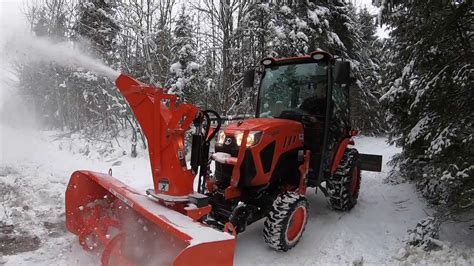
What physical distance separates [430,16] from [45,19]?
22382mm

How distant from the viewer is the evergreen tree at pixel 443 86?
15.1 ft

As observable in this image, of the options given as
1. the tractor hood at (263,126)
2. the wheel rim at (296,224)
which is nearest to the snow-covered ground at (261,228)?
the wheel rim at (296,224)

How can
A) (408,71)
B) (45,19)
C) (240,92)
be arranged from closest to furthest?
1. (408,71)
2. (240,92)
3. (45,19)

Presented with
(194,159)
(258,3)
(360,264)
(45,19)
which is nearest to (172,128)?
(194,159)

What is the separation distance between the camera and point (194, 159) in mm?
4441

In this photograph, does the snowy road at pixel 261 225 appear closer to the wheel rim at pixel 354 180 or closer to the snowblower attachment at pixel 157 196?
the wheel rim at pixel 354 180

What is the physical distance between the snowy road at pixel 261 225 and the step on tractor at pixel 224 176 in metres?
0.25

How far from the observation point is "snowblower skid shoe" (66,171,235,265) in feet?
10.2

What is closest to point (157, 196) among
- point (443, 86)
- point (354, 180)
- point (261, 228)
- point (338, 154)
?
point (261, 228)

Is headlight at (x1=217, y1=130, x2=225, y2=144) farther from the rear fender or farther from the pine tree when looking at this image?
the pine tree

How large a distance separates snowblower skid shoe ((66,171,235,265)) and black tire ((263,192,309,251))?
4.23 feet

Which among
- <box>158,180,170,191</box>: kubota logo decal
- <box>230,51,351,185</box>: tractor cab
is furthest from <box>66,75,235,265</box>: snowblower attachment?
<box>230,51,351,185</box>: tractor cab

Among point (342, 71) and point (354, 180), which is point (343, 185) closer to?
point (354, 180)

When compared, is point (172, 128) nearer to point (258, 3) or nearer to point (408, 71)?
point (408, 71)
